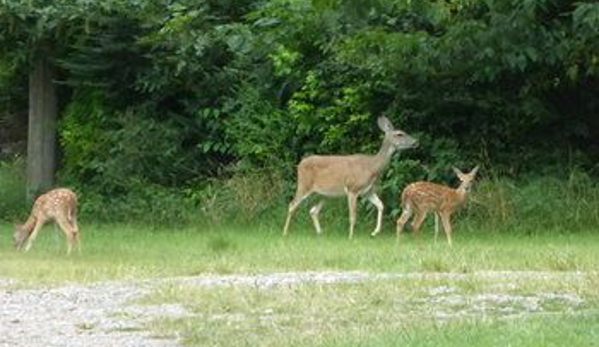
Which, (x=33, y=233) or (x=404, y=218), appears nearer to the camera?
(x=33, y=233)

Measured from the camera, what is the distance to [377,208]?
2528cm

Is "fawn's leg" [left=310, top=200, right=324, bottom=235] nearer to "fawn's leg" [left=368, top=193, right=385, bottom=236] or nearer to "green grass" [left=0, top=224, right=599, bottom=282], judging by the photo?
"green grass" [left=0, top=224, right=599, bottom=282]

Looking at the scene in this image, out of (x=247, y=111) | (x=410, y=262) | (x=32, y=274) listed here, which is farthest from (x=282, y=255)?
(x=247, y=111)

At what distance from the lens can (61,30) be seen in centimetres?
2853

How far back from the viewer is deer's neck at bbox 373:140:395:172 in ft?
82.8

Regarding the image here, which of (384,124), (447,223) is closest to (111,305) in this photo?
(447,223)

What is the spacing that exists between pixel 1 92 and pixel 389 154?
11458 mm

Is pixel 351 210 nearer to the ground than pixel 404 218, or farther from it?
nearer to the ground

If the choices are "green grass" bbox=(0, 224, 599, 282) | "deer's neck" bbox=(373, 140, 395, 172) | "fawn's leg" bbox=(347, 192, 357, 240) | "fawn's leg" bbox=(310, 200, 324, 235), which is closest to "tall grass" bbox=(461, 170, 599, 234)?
"green grass" bbox=(0, 224, 599, 282)

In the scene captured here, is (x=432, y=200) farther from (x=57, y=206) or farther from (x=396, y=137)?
(x=57, y=206)

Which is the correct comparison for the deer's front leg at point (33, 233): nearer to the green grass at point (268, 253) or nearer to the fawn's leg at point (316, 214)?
the green grass at point (268, 253)

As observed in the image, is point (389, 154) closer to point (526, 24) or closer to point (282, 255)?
point (526, 24)

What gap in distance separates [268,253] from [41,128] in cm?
1213

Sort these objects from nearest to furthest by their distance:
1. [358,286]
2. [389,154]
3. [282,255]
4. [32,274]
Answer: [358,286]
[32,274]
[282,255]
[389,154]
